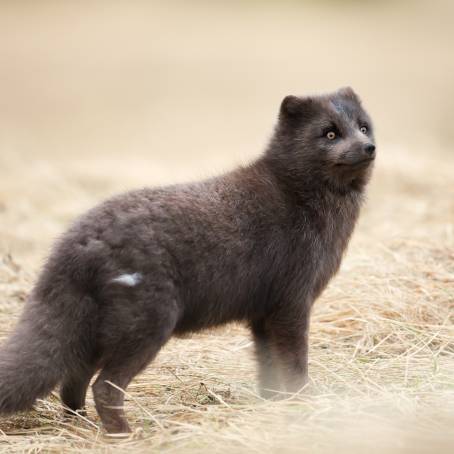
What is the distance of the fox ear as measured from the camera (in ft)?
17.7

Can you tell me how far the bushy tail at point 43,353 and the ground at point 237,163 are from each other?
0.85 feet

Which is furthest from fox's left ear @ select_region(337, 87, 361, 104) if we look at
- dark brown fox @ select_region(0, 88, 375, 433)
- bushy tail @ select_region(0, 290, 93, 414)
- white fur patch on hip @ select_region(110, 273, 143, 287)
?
bushy tail @ select_region(0, 290, 93, 414)

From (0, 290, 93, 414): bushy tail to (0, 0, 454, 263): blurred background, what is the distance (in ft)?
21.3

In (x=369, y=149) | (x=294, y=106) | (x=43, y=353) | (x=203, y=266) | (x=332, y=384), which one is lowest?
(x=332, y=384)

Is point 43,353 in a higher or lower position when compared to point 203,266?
lower

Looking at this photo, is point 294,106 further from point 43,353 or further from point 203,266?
point 43,353

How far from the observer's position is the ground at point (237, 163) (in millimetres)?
4305

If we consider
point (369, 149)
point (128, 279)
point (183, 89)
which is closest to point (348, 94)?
point (369, 149)

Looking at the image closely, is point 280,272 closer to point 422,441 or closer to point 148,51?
point 422,441

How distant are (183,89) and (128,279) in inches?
715

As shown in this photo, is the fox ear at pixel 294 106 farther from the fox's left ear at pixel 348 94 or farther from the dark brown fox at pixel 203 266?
the fox's left ear at pixel 348 94

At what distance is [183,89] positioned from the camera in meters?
22.0

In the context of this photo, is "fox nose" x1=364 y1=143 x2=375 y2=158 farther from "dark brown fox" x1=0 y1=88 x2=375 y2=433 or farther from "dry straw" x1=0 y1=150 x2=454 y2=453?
"dry straw" x1=0 y1=150 x2=454 y2=453

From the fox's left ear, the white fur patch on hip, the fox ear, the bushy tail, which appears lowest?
the bushy tail
